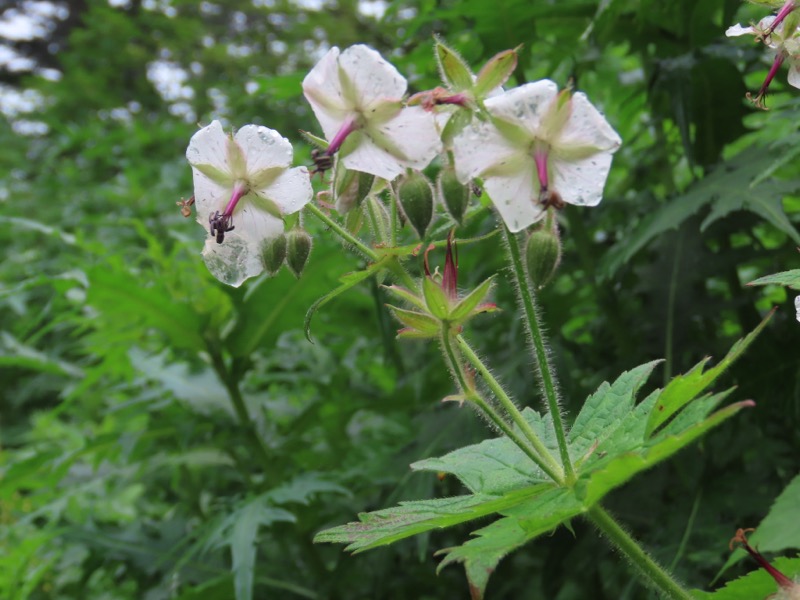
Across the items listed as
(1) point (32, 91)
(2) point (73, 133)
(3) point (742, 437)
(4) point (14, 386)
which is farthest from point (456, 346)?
(1) point (32, 91)

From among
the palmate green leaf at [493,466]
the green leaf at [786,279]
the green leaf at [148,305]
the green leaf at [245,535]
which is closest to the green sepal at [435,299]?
the palmate green leaf at [493,466]

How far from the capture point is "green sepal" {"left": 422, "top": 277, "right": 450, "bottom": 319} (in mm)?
845

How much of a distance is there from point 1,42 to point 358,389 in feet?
29.4

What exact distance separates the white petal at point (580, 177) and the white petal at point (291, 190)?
29cm

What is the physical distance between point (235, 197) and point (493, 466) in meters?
0.47

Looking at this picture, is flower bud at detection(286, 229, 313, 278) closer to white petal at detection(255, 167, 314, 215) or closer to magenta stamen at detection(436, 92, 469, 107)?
white petal at detection(255, 167, 314, 215)

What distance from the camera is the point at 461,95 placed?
81 centimetres

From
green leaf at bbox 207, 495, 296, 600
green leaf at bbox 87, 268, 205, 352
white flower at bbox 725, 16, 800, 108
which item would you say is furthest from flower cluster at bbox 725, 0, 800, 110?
green leaf at bbox 87, 268, 205, 352

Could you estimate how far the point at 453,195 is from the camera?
81 cm

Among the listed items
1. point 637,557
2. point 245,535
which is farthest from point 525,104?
point 245,535

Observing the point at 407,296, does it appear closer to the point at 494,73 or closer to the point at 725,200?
the point at 494,73

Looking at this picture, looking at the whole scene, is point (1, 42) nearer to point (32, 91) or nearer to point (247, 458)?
point (32, 91)

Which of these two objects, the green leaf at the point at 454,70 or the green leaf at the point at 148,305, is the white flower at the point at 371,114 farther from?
the green leaf at the point at 148,305

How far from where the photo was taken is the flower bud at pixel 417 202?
83cm
